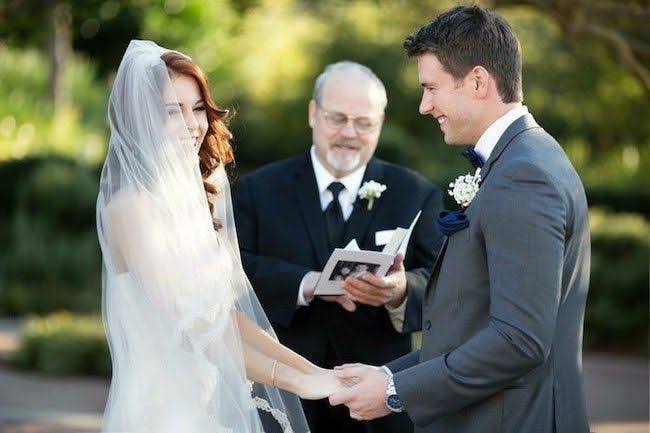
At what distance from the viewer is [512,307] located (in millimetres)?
3078

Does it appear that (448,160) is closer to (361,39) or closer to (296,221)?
(361,39)

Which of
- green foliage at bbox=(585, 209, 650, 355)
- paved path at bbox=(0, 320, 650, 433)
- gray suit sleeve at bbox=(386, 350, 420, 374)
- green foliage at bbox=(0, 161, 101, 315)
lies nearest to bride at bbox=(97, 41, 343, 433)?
gray suit sleeve at bbox=(386, 350, 420, 374)

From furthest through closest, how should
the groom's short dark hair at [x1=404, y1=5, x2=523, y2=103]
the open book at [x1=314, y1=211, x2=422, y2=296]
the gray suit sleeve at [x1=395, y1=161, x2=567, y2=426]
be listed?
the open book at [x1=314, y1=211, x2=422, y2=296]
the groom's short dark hair at [x1=404, y1=5, x2=523, y2=103]
the gray suit sleeve at [x1=395, y1=161, x2=567, y2=426]

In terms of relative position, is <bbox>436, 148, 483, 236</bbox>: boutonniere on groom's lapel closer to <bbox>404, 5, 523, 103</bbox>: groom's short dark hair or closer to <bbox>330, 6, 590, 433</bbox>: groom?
<bbox>330, 6, 590, 433</bbox>: groom

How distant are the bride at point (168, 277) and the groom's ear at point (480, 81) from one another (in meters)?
0.94

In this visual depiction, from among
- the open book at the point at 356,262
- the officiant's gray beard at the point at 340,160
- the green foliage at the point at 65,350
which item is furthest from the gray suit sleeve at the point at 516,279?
the green foliage at the point at 65,350

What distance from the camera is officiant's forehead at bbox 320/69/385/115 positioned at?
4.89 m

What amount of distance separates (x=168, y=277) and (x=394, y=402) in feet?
2.57

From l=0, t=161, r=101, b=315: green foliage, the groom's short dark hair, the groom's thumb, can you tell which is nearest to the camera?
the groom's short dark hair

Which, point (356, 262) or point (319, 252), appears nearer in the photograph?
point (356, 262)

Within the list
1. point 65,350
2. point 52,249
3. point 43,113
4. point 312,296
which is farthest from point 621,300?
point 43,113

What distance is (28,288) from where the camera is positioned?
13.0 m

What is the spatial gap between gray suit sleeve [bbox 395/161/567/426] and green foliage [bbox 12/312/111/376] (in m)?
7.24

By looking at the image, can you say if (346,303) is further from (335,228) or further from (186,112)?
(186,112)
